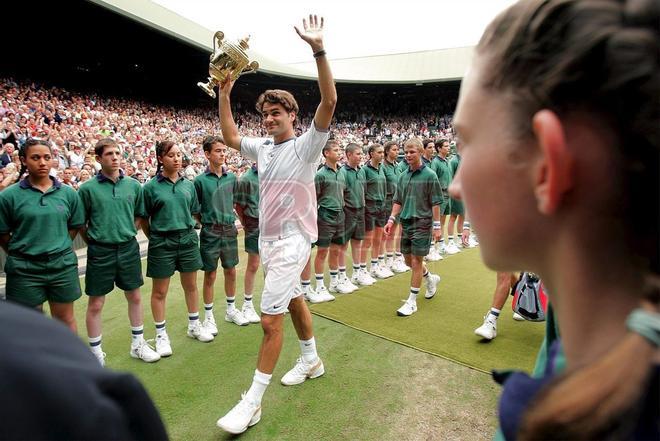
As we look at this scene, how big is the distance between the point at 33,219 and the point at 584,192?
4258mm

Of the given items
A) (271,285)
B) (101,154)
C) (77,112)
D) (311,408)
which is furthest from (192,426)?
(77,112)

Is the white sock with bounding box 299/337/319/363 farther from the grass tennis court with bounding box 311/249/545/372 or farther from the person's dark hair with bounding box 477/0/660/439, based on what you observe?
the person's dark hair with bounding box 477/0/660/439

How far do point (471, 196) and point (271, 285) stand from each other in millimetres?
2573

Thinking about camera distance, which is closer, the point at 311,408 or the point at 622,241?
the point at 622,241

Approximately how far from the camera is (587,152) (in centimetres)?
46

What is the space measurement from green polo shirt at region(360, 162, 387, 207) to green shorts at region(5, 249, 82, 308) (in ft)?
15.8

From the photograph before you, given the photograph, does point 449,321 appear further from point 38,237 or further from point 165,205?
point 38,237

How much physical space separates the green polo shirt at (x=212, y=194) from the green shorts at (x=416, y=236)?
2.48 metres

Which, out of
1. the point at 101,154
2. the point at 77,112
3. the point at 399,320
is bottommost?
the point at 399,320

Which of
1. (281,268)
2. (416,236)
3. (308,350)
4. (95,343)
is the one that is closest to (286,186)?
(281,268)

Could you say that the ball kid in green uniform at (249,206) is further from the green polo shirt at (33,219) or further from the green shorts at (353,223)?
the green polo shirt at (33,219)

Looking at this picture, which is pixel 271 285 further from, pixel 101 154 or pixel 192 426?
pixel 101 154

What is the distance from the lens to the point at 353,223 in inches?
275

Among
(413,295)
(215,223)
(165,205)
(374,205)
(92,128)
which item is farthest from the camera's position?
(92,128)
